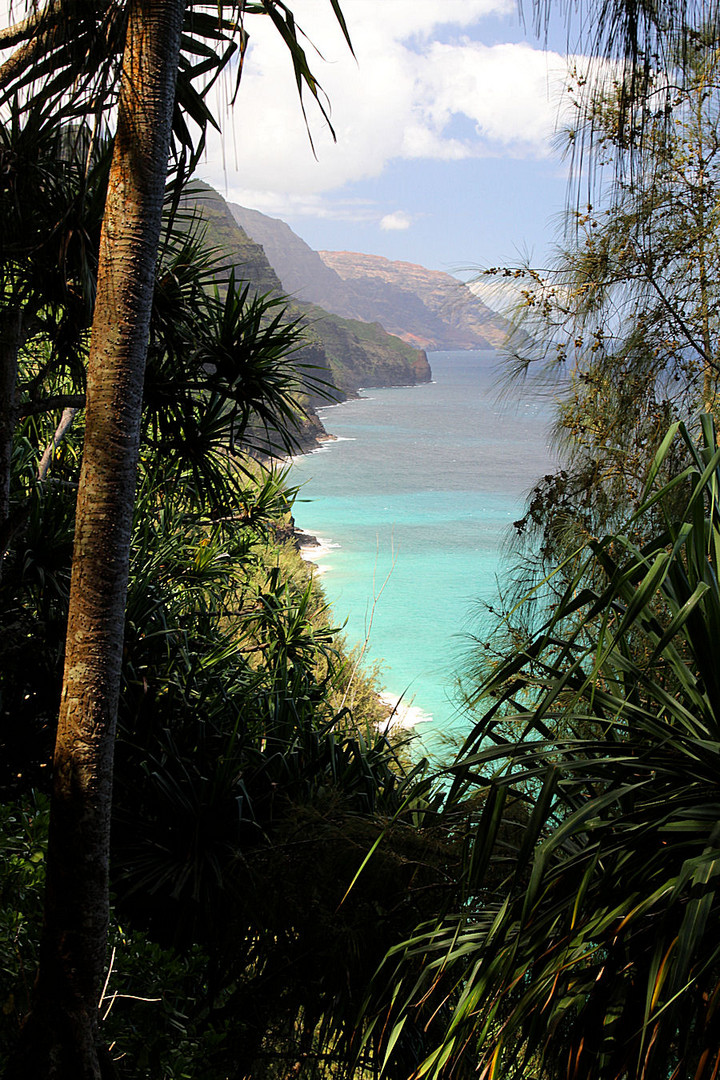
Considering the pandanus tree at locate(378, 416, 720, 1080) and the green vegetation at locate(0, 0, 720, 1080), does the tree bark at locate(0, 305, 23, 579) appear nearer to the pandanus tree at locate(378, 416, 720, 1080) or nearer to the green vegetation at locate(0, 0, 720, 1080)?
the green vegetation at locate(0, 0, 720, 1080)

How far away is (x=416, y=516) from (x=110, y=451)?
4147 cm

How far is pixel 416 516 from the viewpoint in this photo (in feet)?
142

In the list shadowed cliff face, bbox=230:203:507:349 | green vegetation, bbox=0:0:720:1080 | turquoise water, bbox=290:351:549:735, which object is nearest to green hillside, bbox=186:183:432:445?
turquoise water, bbox=290:351:549:735

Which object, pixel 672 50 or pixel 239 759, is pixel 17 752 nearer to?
pixel 239 759

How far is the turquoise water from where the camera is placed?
2695 cm

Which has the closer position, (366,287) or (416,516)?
(416,516)

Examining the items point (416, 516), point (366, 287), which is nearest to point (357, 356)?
point (416, 516)

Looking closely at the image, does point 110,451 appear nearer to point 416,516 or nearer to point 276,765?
point 276,765

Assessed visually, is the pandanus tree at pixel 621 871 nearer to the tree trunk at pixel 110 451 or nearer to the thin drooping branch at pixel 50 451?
the tree trunk at pixel 110 451

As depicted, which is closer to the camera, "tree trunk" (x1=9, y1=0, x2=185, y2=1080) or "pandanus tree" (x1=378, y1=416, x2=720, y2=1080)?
"pandanus tree" (x1=378, y1=416, x2=720, y2=1080)

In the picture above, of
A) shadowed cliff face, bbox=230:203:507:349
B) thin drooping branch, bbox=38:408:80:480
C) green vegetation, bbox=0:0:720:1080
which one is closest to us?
green vegetation, bbox=0:0:720:1080

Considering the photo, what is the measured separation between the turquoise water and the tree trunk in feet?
11.2

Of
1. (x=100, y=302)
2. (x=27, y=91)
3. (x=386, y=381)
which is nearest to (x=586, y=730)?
(x=100, y=302)

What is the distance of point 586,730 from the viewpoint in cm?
212
